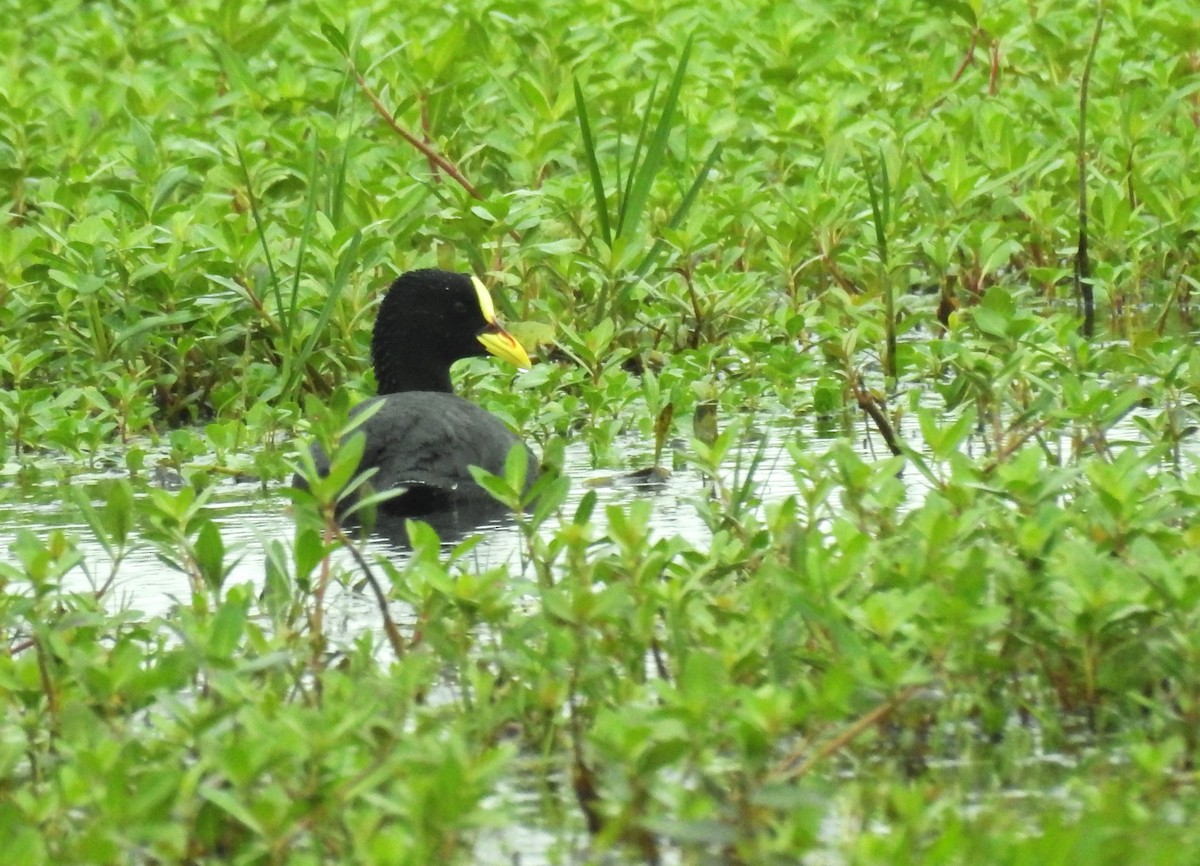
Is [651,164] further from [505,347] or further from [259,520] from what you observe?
[259,520]

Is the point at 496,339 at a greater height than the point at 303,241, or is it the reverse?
the point at 303,241

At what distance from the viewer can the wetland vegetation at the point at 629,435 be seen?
127 inches

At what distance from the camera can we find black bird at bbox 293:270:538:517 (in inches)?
233

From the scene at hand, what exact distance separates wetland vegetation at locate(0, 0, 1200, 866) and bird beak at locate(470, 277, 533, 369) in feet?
0.35

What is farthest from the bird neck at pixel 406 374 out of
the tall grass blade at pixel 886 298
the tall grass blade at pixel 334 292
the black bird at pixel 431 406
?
the tall grass blade at pixel 886 298

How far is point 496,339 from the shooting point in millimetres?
7117

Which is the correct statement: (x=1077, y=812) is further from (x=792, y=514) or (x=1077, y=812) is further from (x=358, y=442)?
(x=358, y=442)

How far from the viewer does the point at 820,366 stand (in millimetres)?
7195

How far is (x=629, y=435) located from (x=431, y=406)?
908mm

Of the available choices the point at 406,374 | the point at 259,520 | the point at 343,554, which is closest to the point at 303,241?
the point at 406,374

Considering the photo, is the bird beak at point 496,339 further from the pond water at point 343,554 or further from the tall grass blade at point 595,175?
the pond water at point 343,554

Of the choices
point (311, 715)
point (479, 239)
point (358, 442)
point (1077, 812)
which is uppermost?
point (479, 239)

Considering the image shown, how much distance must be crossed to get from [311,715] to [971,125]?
6228mm

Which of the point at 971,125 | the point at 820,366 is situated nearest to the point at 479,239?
the point at 820,366
